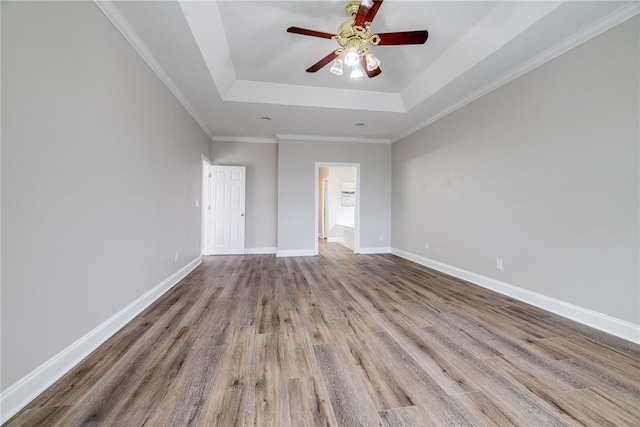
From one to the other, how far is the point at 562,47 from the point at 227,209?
215 inches

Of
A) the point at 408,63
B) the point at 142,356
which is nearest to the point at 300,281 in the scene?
the point at 142,356

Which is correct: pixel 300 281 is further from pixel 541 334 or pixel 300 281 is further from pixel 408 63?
pixel 408 63

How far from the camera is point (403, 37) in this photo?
7.02 ft

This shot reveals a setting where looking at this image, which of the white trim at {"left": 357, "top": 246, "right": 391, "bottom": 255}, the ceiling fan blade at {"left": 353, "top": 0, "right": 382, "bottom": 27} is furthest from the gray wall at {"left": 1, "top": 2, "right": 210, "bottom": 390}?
the white trim at {"left": 357, "top": 246, "right": 391, "bottom": 255}

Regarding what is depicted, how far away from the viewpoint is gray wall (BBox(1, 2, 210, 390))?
3.87 ft

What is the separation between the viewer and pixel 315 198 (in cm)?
534

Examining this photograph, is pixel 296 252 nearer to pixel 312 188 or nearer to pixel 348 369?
pixel 312 188

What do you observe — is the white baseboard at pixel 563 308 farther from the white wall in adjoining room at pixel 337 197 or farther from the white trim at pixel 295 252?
the white wall in adjoining room at pixel 337 197

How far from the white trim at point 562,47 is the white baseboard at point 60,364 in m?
4.51

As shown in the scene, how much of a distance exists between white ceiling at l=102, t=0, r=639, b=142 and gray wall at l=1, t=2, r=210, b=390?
41 centimetres

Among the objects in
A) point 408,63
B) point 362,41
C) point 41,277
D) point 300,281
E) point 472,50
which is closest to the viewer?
point 41,277

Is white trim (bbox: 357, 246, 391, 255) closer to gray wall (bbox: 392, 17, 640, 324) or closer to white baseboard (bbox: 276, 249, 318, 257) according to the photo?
white baseboard (bbox: 276, 249, 318, 257)

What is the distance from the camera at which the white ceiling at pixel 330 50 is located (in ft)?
6.73

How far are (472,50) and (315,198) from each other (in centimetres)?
351
